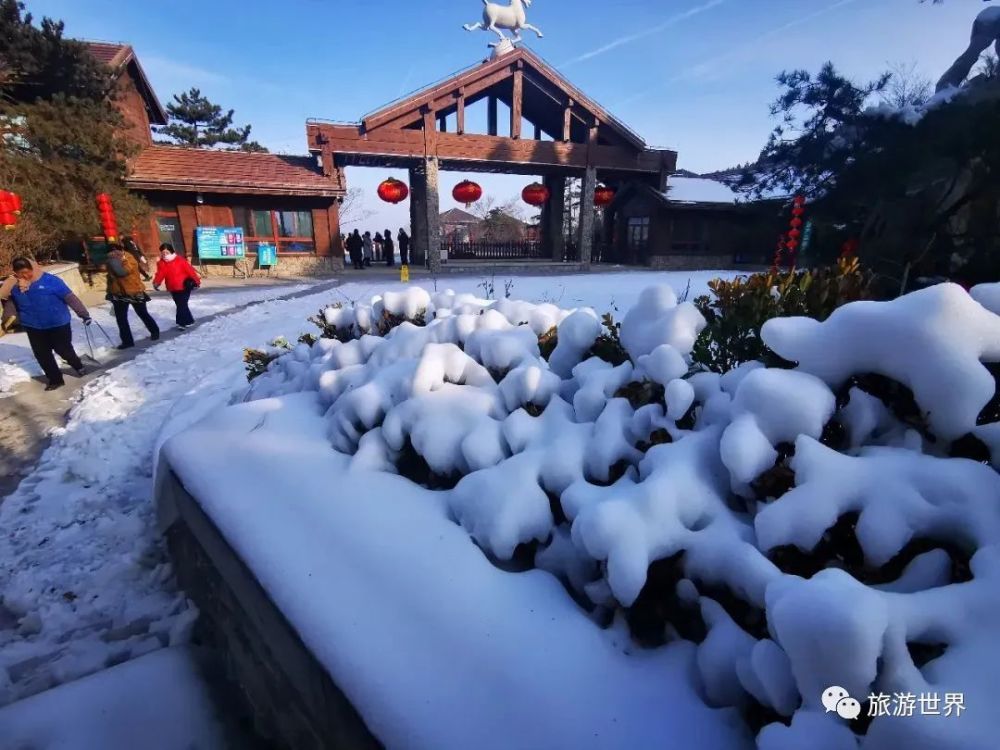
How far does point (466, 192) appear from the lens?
1396 cm

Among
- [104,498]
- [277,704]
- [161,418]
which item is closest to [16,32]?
[161,418]

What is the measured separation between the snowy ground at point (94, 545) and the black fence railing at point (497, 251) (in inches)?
593

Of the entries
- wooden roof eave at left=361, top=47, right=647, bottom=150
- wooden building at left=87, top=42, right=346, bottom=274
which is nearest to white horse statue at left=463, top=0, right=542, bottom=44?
wooden roof eave at left=361, top=47, right=647, bottom=150

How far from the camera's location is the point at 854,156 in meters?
6.04

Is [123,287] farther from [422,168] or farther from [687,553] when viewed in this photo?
[422,168]

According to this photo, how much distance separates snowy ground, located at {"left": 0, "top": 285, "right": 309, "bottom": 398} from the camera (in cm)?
526

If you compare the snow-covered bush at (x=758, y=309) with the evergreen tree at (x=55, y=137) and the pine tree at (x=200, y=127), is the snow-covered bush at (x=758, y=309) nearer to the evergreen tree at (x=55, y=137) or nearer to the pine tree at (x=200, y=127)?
the evergreen tree at (x=55, y=137)

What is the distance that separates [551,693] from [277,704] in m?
1.00

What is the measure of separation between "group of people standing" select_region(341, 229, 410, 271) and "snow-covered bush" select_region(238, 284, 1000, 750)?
15031 millimetres

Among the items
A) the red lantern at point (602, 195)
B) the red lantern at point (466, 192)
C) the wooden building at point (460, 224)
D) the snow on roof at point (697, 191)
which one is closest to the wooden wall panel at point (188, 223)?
the red lantern at point (466, 192)

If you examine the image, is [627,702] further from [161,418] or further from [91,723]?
[161,418]

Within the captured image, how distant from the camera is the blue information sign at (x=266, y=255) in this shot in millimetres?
14047

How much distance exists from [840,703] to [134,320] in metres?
9.91

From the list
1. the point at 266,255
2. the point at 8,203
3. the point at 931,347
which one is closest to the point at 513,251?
the point at 266,255
